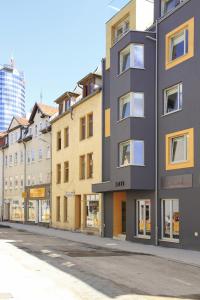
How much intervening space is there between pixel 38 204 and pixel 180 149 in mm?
27184

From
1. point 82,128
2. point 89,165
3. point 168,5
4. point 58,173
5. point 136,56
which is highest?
point 168,5

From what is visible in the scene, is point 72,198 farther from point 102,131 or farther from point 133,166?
point 133,166

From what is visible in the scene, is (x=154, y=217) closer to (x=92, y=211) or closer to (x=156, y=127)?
(x=156, y=127)

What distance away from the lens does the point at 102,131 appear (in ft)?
106

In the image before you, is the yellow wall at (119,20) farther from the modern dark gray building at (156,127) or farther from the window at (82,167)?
the window at (82,167)

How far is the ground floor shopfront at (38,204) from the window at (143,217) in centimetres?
1892

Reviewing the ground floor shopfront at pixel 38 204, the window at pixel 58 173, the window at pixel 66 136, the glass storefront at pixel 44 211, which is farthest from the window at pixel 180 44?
the glass storefront at pixel 44 211

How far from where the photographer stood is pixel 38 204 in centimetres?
4878

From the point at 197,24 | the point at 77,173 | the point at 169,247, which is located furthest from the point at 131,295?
the point at 77,173

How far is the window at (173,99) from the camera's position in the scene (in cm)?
2427

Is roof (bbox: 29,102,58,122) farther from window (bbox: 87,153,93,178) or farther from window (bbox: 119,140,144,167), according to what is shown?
window (bbox: 119,140,144,167)

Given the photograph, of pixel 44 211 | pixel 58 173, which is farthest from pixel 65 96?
pixel 44 211

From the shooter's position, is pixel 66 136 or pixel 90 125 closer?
pixel 90 125

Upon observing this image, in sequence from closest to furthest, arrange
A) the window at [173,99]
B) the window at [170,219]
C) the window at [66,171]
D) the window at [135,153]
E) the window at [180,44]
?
the window at [180,44], the window at [170,219], the window at [173,99], the window at [135,153], the window at [66,171]
